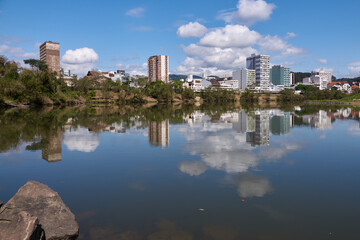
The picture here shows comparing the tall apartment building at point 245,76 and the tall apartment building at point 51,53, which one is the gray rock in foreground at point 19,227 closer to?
the tall apartment building at point 51,53

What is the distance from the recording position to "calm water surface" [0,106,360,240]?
548cm

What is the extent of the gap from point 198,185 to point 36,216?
13.6 ft

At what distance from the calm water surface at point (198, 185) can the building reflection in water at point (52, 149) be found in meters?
0.05

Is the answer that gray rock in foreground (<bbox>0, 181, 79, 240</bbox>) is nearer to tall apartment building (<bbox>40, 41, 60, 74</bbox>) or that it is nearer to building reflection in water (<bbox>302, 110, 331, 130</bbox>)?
building reflection in water (<bbox>302, 110, 331, 130</bbox>)

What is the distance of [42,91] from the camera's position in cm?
5309

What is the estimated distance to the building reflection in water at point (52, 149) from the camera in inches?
446

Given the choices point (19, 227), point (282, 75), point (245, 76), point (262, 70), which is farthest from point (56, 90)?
point (282, 75)

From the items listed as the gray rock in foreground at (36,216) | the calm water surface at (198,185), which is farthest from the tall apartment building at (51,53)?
the gray rock in foreground at (36,216)

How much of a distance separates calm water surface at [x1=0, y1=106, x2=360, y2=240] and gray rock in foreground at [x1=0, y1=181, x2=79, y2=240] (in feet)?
1.29

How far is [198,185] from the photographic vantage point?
7781 mm

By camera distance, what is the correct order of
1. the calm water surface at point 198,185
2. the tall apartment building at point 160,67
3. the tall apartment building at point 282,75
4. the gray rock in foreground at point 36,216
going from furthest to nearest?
the tall apartment building at point 282,75, the tall apartment building at point 160,67, the calm water surface at point 198,185, the gray rock in foreground at point 36,216

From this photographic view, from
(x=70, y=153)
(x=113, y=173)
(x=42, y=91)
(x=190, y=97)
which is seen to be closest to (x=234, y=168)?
(x=113, y=173)

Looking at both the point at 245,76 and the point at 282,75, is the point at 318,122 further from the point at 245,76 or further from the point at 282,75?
the point at 282,75

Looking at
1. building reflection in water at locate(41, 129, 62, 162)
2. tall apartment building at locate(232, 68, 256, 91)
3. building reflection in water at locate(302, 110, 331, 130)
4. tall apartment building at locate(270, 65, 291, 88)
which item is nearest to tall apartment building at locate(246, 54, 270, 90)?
tall apartment building at locate(232, 68, 256, 91)
